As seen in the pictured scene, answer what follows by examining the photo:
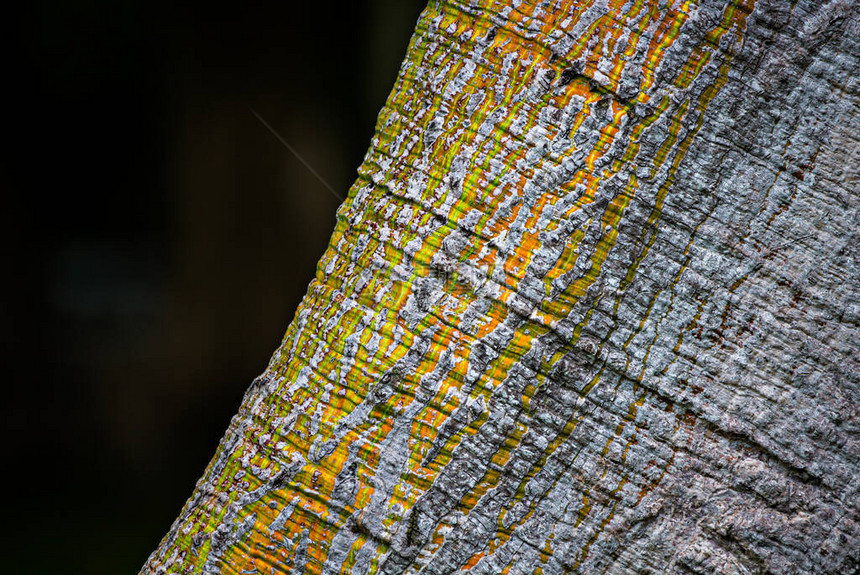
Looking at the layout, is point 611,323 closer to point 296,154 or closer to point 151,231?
point 296,154

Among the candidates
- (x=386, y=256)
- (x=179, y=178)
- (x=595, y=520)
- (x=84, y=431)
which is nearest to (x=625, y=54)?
(x=386, y=256)

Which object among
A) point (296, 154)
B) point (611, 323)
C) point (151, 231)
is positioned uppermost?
point (611, 323)

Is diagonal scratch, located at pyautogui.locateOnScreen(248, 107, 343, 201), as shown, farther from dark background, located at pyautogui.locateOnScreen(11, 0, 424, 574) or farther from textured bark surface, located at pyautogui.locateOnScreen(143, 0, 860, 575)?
textured bark surface, located at pyautogui.locateOnScreen(143, 0, 860, 575)

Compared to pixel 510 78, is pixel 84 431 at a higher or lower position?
lower

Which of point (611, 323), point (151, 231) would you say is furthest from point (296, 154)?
point (611, 323)

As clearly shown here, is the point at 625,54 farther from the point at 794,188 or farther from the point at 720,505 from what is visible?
the point at 720,505

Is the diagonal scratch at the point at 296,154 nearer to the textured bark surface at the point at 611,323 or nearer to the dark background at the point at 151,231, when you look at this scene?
the dark background at the point at 151,231
